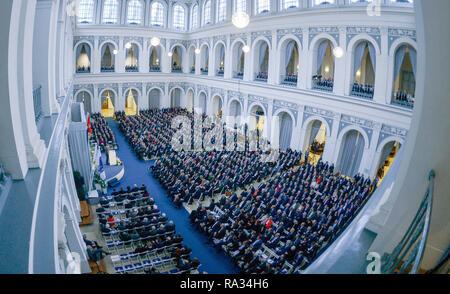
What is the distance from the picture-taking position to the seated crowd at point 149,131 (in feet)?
64.2

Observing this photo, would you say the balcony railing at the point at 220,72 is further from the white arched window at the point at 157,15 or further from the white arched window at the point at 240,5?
the white arched window at the point at 157,15

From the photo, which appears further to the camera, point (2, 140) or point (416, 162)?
point (2, 140)

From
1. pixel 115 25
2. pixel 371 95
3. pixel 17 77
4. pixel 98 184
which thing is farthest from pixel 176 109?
pixel 17 77

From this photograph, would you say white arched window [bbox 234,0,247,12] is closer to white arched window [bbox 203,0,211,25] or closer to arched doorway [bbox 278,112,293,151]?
white arched window [bbox 203,0,211,25]

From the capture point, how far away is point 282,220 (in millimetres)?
11250

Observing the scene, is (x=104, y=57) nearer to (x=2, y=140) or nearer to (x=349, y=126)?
(x=349, y=126)

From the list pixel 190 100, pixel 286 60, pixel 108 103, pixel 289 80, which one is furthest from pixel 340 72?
pixel 108 103

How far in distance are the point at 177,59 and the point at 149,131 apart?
1427 centimetres

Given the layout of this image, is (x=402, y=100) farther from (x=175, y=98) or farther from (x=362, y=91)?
(x=175, y=98)

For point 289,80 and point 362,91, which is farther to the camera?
point 289,80

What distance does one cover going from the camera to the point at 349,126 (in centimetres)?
1639

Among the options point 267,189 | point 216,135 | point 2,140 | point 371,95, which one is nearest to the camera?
point 2,140

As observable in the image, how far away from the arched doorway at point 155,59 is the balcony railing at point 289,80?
15388mm
